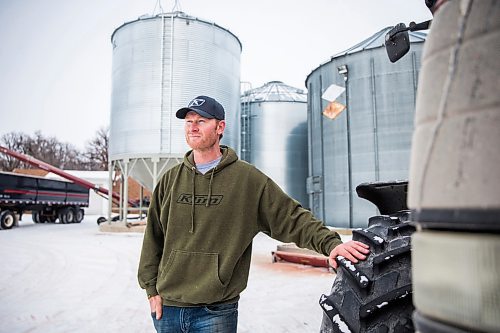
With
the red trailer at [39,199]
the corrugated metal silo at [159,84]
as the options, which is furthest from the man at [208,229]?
the red trailer at [39,199]

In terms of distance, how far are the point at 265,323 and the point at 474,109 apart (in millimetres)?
3727

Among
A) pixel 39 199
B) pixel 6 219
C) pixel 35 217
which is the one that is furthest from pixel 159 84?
pixel 35 217

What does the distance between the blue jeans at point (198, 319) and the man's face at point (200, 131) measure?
33.4 inches

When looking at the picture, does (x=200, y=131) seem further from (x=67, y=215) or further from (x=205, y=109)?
(x=67, y=215)

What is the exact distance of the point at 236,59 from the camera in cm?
1681

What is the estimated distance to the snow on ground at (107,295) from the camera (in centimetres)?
395

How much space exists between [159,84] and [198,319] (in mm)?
13825

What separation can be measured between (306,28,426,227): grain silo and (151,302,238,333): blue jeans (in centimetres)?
1188

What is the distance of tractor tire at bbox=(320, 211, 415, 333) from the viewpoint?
1312mm

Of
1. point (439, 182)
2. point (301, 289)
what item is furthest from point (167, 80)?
point (439, 182)

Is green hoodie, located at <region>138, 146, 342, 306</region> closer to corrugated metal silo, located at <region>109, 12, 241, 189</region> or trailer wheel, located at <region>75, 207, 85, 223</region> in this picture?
corrugated metal silo, located at <region>109, 12, 241, 189</region>

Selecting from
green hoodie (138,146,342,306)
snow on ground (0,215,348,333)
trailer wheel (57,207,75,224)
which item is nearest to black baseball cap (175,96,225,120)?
green hoodie (138,146,342,306)

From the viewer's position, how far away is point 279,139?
20250 millimetres

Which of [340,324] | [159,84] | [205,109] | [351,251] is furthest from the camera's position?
[159,84]
